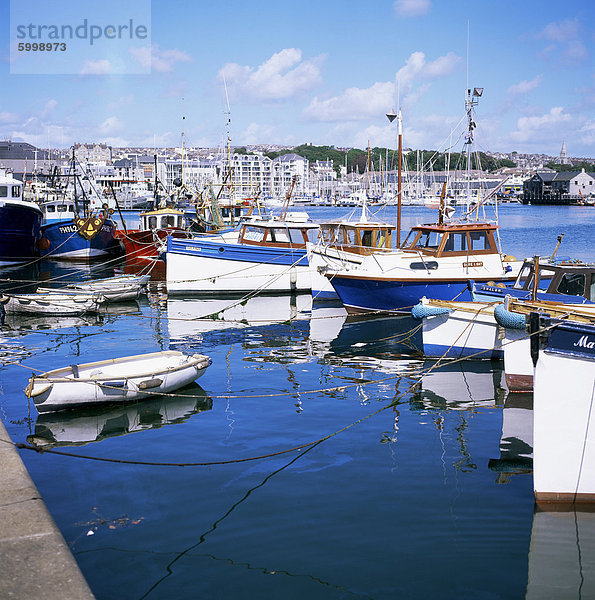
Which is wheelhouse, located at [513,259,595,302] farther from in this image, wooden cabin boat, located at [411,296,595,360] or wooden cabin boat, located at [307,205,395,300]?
wooden cabin boat, located at [307,205,395,300]

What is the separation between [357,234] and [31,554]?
19.2m

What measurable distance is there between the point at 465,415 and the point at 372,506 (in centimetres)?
422

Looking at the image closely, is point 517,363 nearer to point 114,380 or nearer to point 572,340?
point 572,340

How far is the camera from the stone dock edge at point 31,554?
5.25m

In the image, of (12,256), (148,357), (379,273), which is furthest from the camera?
(12,256)

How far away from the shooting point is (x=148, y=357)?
13844 mm

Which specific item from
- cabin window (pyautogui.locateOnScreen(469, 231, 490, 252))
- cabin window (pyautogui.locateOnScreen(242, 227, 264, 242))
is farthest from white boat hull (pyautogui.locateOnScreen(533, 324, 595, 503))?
cabin window (pyautogui.locateOnScreen(242, 227, 264, 242))

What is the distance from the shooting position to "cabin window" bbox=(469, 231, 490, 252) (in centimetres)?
2058

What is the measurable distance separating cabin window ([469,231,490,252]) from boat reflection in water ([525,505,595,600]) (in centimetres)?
1320

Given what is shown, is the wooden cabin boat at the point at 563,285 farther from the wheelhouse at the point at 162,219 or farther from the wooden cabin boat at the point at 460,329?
the wheelhouse at the point at 162,219

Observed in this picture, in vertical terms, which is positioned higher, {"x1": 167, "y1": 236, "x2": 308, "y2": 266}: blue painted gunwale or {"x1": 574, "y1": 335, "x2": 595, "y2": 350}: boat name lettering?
{"x1": 167, "y1": 236, "x2": 308, "y2": 266}: blue painted gunwale

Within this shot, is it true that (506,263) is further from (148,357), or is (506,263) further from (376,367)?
(148,357)

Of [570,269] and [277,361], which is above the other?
[570,269]

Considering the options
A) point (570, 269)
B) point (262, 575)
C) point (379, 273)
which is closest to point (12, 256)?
point (379, 273)
